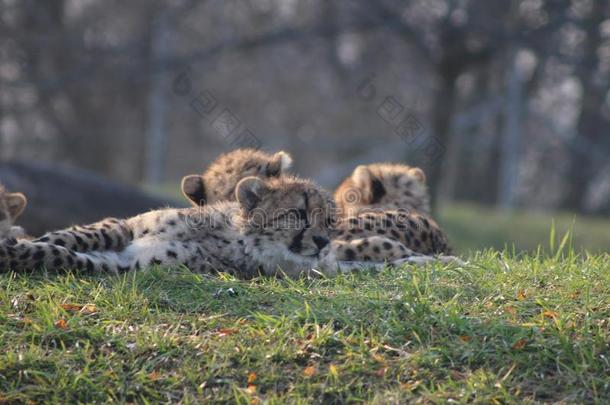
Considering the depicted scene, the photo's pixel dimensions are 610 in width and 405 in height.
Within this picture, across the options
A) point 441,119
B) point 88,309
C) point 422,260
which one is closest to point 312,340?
point 88,309

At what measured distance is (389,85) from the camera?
19.8 metres

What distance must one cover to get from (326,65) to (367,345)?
17.6 m

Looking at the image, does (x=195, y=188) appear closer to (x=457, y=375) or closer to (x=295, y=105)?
(x=457, y=375)

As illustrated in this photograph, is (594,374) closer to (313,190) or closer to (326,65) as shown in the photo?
(313,190)

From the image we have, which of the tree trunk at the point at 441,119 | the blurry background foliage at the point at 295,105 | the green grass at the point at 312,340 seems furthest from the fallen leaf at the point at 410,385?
the blurry background foliage at the point at 295,105

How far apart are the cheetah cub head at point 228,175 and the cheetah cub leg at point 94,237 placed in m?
0.76

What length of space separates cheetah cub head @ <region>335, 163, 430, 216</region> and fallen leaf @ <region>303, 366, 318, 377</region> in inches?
96.6

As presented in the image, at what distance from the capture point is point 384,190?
6.18m

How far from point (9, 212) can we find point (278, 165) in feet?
5.92

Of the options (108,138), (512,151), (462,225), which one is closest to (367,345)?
(462,225)

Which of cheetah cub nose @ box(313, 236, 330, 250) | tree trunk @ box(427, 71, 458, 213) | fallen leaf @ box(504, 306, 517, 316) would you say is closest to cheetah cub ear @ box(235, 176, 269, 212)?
cheetah cub nose @ box(313, 236, 330, 250)

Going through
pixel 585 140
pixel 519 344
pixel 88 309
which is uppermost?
pixel 585 140

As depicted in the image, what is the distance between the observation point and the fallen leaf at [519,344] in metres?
3.64

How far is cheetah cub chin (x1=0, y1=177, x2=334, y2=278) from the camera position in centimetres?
489
